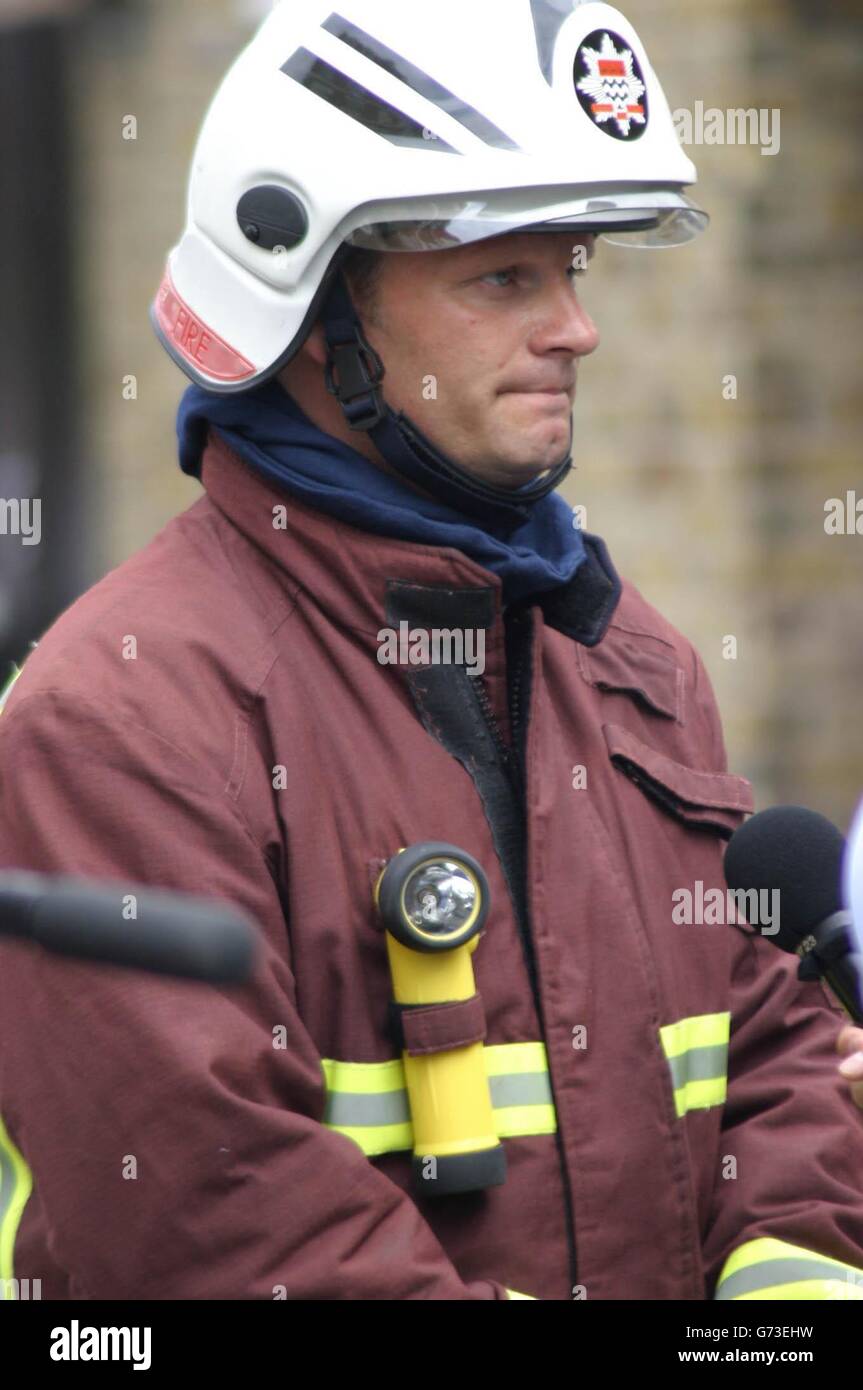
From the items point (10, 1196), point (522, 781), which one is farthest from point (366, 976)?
point (10, 1196)

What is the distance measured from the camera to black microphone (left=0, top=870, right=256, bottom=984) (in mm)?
1204

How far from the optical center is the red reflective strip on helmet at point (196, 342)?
262 centimetres

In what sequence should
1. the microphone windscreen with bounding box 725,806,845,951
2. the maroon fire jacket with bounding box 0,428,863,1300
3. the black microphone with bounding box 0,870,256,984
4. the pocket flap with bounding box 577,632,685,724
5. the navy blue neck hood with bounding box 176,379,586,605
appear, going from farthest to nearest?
1. the pocket flap with bounding box 577,632,685,724
2. the navy blue neck hood with bounding box 176,379,586,605
3. the microphone windscreen with bounding box 725,806,845,951
4. the maroon fire jacket with bounding box 0,428,863,1300
5. the black microphone with bounding box 0,870,256,984

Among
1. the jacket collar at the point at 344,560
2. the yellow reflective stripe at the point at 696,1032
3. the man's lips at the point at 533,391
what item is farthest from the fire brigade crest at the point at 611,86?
the yellow reflective stripe at the point at 696,1032

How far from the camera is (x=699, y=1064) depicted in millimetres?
2592

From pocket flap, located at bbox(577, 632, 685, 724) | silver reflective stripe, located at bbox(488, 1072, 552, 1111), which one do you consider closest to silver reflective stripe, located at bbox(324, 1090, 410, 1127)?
silver reflective stripe, located at bbox(488, 1072, 552, 1111)

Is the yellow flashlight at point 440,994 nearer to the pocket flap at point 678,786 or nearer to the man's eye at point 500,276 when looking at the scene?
the pocket flap at point 678,786

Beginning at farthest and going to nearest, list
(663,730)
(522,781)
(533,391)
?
(663,730)
(533,391)
(522,781)

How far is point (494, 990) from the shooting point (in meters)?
2.37

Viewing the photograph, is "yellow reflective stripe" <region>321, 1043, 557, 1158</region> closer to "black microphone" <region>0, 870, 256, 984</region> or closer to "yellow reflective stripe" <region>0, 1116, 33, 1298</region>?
"yellow reflective stripe" <region>0, 1116, 33, 1298</region>

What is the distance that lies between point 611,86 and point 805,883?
1.12m

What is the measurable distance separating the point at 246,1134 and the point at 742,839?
2.28 feet

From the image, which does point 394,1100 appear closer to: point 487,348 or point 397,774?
point 397,774

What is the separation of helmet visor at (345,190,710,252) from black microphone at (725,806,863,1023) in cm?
79
